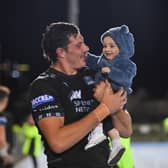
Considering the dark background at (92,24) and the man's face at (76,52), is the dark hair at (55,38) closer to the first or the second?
the man's face at (76,52)

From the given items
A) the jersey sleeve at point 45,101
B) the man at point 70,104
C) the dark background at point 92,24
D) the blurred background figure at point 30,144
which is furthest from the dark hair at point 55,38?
the blurred background figure at point 30,144

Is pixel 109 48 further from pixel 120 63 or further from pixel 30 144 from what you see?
pixel 30 144

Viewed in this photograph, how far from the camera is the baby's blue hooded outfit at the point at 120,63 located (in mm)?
2074

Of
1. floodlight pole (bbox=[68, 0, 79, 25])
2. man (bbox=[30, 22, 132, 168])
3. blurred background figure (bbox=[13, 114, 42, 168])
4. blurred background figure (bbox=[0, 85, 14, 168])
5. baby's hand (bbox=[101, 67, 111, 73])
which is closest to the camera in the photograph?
man (bbox=[30, 22, 132, 168])

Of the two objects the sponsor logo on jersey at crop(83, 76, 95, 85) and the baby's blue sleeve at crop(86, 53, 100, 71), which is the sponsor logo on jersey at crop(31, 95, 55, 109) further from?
the baby's blue sleeve at crop(86, 53, 100, 71)

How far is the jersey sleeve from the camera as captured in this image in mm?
1929

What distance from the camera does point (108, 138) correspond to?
211cm

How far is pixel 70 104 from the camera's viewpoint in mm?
1992

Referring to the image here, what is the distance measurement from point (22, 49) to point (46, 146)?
56.2 inches

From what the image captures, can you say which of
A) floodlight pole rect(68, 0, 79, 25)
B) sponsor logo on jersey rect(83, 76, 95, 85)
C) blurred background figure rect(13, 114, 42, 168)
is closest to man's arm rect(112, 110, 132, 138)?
sponsor logo on jersey rect(83, 76, 95, 85)

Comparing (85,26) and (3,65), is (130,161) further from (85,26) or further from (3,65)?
(3,65)

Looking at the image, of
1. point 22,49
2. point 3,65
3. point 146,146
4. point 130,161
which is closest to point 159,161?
point 146,146

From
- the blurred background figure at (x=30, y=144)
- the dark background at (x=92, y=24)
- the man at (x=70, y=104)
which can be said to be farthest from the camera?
the blurred background figure at (x=30, y=144)

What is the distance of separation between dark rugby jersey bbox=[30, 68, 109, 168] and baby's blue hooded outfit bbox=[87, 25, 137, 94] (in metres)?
0.10
